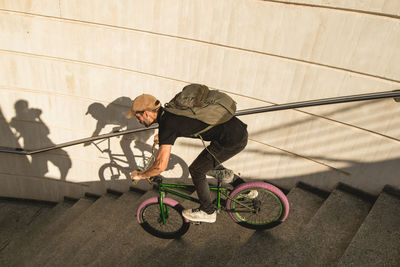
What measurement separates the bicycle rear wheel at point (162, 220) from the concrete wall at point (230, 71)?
752mm

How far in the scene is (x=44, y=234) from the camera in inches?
208

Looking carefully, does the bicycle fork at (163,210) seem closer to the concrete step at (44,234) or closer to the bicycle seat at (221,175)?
the bicycle seat at (221,175)

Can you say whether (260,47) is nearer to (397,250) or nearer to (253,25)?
(253,25)

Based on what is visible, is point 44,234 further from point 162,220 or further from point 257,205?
point 257,205

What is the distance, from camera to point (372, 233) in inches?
117

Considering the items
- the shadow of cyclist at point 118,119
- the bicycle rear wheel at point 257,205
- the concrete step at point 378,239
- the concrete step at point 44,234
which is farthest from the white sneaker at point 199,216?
the concrete step at point 44,234

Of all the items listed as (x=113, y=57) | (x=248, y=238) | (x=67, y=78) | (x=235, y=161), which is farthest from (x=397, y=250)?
(x=67, y=78)

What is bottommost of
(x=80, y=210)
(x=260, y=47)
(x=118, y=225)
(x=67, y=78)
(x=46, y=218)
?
(x=46, y=218)

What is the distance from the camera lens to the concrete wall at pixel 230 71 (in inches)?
125

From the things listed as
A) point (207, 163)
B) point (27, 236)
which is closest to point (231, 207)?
point (207, 163)

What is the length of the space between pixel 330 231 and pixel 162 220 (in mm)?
2029

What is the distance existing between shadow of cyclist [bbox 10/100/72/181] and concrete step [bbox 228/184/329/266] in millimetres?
3957

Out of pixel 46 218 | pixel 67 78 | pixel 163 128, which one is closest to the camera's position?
pixel 163 128

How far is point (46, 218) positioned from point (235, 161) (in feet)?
14.1
